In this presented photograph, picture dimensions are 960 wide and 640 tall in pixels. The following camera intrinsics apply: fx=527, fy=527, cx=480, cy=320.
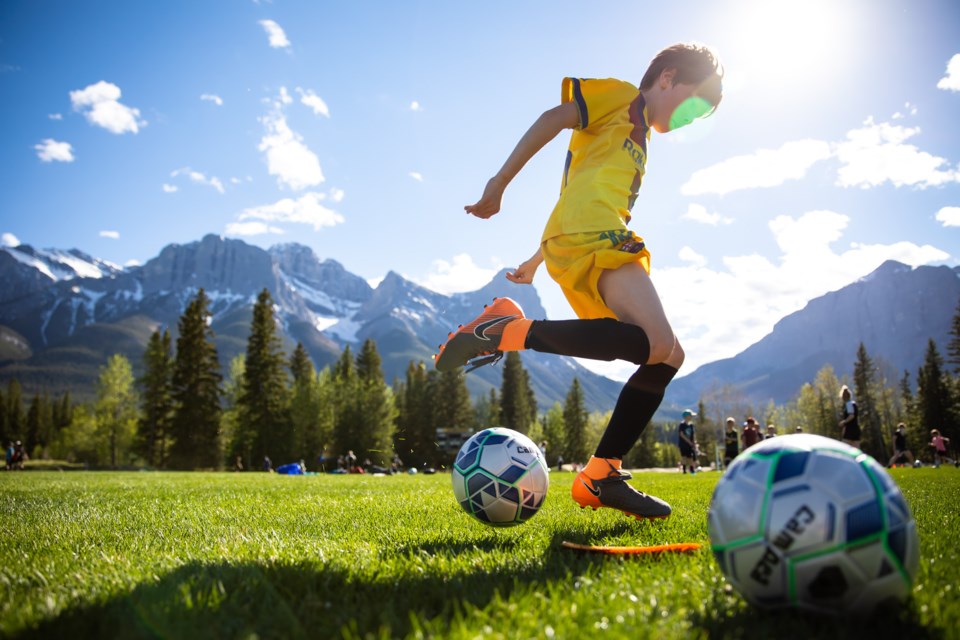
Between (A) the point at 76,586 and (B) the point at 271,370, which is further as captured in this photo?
(B) the point at 271,370

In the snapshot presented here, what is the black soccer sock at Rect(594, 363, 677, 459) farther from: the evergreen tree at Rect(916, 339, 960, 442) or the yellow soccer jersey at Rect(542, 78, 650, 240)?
the evergreen tree at Rect(916, 339, 960, 442)

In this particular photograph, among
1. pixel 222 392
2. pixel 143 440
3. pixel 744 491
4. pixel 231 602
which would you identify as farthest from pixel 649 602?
pixel 143 440

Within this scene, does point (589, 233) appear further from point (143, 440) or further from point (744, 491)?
point (143, 440)

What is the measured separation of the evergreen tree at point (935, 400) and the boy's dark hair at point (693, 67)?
65.8 meters

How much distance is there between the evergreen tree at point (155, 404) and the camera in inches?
1890

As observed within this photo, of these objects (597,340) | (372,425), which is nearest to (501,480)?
(597,340)

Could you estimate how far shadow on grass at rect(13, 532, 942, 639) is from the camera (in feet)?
5.43

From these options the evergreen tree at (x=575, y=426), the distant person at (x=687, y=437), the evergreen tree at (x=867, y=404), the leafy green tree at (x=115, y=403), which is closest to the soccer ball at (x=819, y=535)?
the distant person at (x=687, y=437)

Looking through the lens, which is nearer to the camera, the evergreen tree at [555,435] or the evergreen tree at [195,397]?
the evergreen tree at [195,397]

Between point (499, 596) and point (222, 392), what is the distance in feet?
165

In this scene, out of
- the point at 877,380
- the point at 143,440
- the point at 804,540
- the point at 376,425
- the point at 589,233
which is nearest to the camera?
the point at 804,540

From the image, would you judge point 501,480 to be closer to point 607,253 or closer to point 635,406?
point 635,406

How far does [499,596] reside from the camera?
6.40ft

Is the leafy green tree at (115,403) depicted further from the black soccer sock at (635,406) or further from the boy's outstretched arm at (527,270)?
the black soccer sock at (635,406)
